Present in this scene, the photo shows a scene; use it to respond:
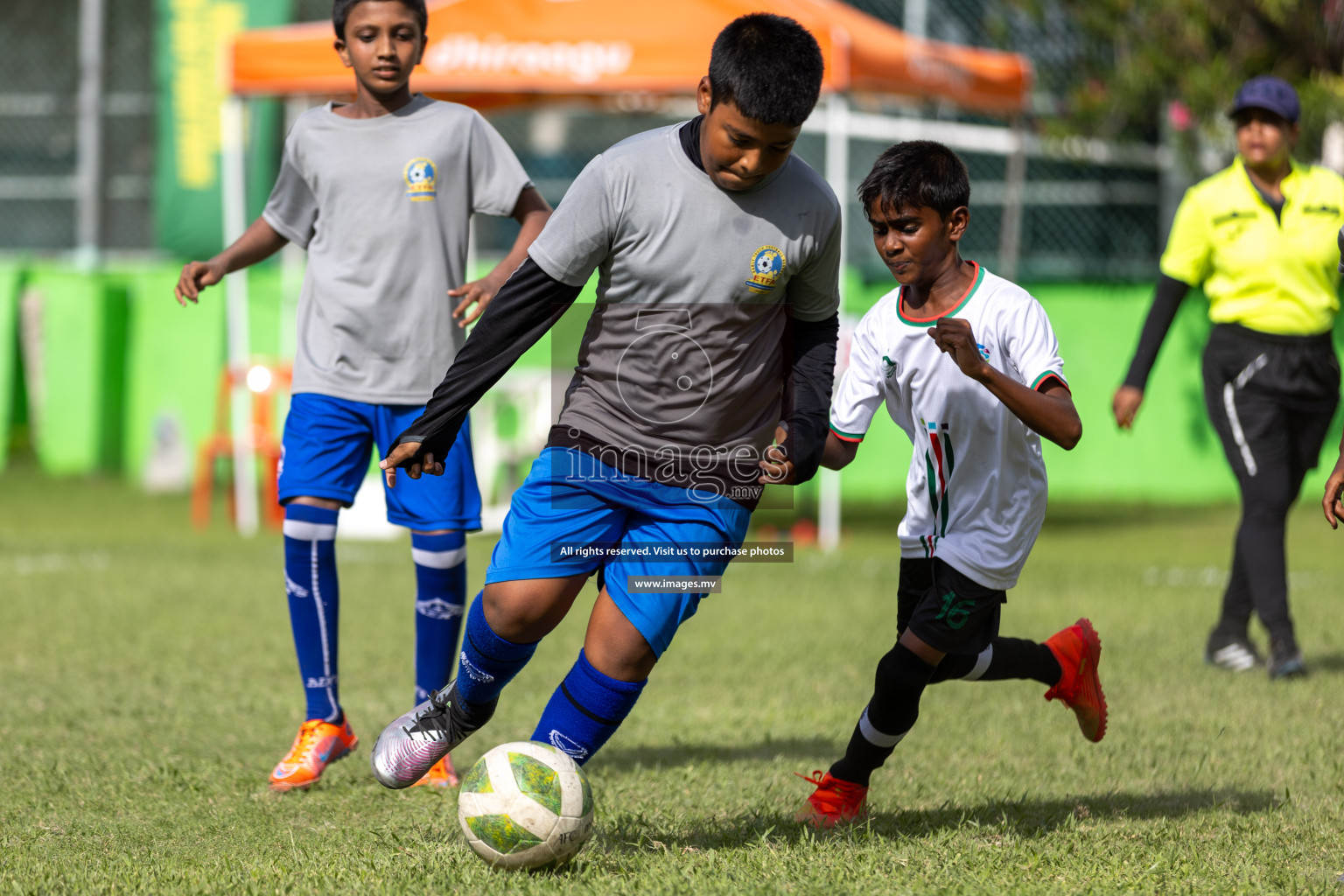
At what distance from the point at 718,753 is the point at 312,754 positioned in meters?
1.29

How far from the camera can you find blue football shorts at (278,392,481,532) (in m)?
4.54

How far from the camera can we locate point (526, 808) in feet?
11.1

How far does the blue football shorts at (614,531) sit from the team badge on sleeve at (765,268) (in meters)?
0.49

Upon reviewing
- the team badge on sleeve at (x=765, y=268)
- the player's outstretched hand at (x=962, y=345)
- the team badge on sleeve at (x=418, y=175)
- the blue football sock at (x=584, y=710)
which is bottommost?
the blue football sock at (x=584, y=710)

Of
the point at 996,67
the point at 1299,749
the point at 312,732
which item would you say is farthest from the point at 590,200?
the point at 996,67

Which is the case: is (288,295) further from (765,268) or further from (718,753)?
(765,268)

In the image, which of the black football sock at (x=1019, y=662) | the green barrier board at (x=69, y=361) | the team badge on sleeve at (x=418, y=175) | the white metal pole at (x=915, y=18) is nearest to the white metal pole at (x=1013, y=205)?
the white metal pole at (x=915, y=18)

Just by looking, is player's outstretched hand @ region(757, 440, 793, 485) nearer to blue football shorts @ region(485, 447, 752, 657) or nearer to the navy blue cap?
blue football shorts @ region(485, 447, 752, 657)

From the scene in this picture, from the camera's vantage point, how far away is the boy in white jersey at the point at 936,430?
370 cm

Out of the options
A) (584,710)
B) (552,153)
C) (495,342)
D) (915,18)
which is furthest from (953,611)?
(552,153)

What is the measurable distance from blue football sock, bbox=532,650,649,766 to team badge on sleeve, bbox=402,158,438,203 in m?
1.64

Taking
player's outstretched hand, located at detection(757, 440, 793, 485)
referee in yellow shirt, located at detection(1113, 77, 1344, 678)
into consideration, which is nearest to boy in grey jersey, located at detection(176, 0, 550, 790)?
player's outstretched hand, located at detection(757, 440, 793, 485)

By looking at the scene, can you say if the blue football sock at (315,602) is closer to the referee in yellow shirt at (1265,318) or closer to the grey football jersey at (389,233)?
the grey football jersey at (389,233)

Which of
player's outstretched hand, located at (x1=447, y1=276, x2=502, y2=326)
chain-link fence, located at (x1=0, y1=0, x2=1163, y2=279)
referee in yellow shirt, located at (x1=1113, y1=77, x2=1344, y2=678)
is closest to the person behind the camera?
player's outstretched hand, located at (x1=447, y1=276, x2=502, y2=326)
